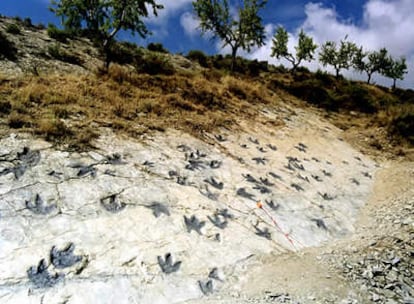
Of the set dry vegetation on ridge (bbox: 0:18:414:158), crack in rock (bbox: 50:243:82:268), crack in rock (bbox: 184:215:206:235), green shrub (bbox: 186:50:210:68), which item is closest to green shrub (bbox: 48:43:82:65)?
dry vegetation on ridge (bbox: 0:18:414:158)

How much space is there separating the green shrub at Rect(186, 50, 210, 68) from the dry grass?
16.3 metres

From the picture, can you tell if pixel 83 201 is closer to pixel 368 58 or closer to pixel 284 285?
pixel 284 285

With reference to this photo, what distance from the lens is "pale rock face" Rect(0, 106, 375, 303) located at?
6.67m

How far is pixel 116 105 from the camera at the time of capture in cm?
1379

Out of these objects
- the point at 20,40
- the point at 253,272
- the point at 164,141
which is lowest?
the point at 253,272

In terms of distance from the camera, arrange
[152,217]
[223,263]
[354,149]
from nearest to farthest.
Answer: [223,263], [152,217], [354,149]

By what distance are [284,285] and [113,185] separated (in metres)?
4.55

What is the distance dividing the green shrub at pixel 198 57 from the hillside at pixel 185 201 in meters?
17.8

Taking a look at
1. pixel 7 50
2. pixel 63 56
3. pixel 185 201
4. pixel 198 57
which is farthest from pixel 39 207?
pixel 198 57

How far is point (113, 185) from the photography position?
9.26 meters

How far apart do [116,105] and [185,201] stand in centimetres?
594

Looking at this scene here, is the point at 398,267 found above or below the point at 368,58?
below

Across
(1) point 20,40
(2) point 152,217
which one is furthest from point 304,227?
(1) point 20,40

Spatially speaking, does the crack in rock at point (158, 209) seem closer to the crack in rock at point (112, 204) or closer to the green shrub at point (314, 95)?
the crack in rock at point (112, 204)
